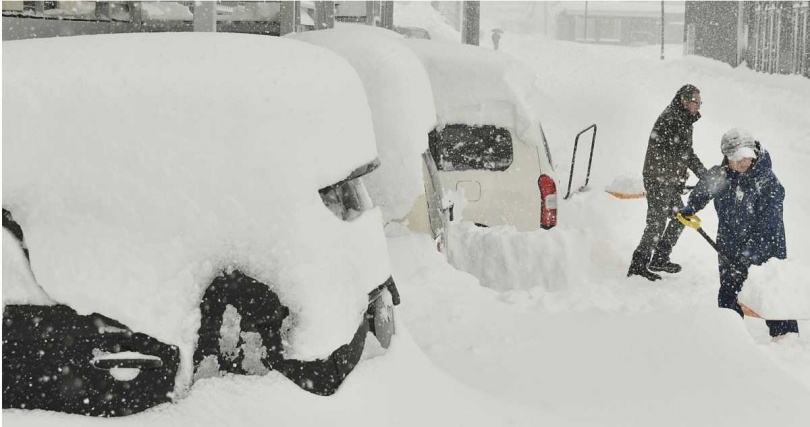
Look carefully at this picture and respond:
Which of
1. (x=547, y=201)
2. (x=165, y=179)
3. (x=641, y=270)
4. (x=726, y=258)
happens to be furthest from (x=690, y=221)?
(x=165, y=179)

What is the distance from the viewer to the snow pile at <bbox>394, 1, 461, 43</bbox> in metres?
37.4

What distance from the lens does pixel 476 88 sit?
271 inches

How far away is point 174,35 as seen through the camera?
2.52 meters

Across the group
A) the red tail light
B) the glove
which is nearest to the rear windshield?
the red tail light

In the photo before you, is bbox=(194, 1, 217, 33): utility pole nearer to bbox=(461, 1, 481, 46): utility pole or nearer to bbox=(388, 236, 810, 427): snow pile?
bbox=(388, 236, 810, 427): snow pile

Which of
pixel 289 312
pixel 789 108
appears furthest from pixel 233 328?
pixel 789 108

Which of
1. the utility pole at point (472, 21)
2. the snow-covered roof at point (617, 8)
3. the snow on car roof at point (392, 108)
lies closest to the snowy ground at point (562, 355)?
the snow on car roof at point (392, 108)

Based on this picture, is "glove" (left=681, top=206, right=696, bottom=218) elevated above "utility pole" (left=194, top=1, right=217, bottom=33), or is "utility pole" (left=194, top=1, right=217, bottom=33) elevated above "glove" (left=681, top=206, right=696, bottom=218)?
"utility pole" (left=194, top=1, right=217, bottom=33)

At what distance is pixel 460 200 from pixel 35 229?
5117 millimetres

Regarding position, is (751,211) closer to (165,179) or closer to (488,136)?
(488,136)

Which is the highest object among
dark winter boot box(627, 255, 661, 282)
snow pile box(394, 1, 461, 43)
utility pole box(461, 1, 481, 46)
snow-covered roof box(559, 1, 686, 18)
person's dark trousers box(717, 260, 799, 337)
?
snow-covered roof box(559, 1, 686, 18)

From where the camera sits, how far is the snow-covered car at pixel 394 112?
486 centimetres

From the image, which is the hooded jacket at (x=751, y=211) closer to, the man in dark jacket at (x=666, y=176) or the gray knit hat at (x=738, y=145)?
the gray knit hat at (x=738, y=145)

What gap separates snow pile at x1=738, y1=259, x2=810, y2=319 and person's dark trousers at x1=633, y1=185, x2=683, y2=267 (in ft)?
7.10
